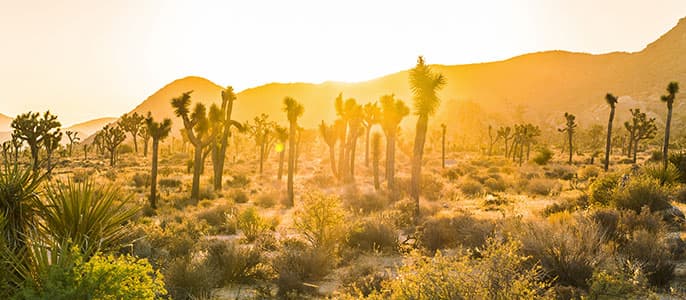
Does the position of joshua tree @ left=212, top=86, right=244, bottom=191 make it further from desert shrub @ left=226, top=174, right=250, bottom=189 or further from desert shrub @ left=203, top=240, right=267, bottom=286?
desert shrub @ left=203, top=240, right=267, bottom=286

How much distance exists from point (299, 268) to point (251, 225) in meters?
5.46

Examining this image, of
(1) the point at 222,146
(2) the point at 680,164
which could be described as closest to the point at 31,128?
(1) the point at 222,146

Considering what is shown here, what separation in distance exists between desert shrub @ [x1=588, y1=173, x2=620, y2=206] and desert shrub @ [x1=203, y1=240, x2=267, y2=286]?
11.9 meters

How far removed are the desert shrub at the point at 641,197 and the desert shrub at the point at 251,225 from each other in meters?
11.3

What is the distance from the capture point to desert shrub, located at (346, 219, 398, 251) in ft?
40.1

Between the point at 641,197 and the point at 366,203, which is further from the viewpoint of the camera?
the point at 366,203

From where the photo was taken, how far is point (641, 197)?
13.5m

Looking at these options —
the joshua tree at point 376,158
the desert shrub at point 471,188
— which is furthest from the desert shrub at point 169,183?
the desert shrub at point 471,188

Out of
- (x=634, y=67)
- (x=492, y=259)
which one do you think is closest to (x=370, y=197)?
(x=492, y=259)

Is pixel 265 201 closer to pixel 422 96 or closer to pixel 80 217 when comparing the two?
pixel 422 96

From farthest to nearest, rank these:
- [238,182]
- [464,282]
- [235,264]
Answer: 1. [238,182]
2. [235,264]
3. [464,282]

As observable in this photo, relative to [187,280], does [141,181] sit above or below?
below

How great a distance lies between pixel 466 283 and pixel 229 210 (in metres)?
15.9

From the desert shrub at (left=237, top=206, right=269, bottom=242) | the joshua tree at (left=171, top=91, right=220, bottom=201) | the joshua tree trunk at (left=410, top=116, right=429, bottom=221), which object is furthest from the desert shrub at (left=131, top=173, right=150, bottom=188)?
the joshua tree trunk at (left=410, top=116, right=429, bottom=221)
